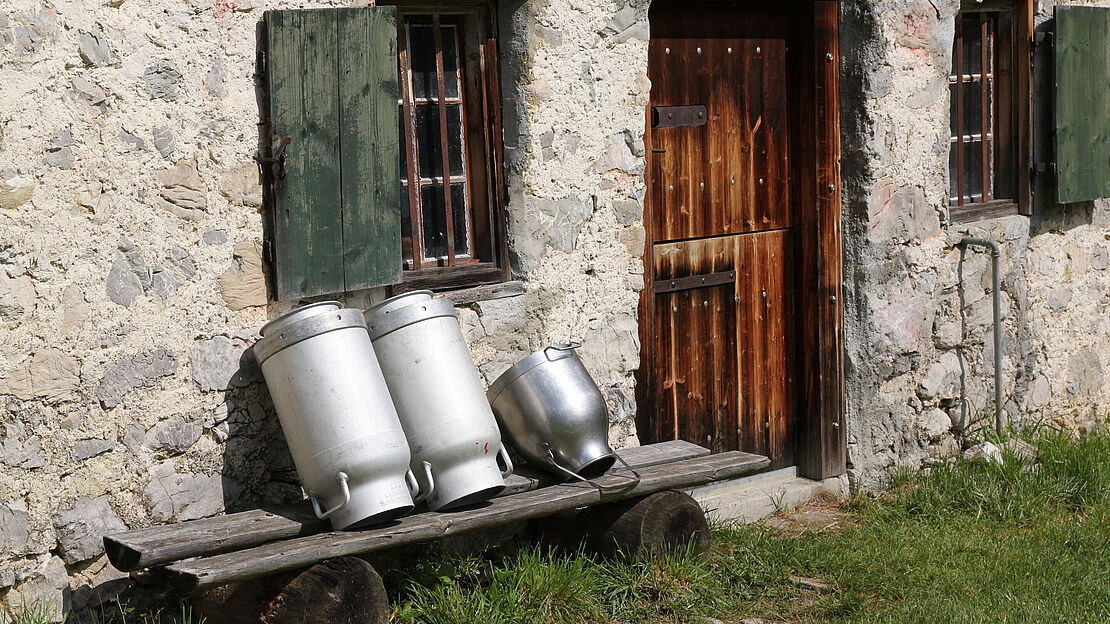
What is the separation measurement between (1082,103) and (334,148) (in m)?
3.76

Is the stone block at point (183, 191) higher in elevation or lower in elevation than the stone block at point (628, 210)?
higher

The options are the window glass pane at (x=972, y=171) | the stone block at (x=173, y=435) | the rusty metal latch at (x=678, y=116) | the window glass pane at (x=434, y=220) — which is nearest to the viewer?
the stone block at (x=173, y=435)

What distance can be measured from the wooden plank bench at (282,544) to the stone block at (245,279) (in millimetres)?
624

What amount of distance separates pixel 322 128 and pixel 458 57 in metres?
0.69

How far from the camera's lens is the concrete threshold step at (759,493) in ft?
15.8

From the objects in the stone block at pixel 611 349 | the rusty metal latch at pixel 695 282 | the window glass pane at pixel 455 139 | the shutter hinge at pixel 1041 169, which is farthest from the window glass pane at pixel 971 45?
the window glass pane at pixel 455 139

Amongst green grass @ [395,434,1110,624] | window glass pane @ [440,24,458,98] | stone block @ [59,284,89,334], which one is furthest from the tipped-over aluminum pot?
stone block @ [59,284,89,334]

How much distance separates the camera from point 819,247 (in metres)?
5.09

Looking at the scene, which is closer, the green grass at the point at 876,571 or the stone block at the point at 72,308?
the stone block at the point at 72,308

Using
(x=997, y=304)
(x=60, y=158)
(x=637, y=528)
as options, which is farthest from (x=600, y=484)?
(x=997, y=304)

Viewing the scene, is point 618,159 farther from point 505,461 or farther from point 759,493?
point 759,493

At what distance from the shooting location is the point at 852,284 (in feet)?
16.8

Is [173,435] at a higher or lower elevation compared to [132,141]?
lower

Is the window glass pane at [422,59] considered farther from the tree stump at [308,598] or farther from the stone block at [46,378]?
the tree stump at [308,598]
